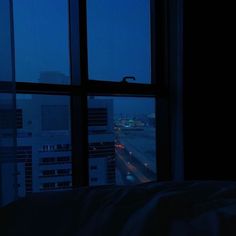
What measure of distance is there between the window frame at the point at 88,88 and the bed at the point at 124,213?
120 centimetres

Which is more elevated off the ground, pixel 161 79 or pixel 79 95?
pixel 161 79

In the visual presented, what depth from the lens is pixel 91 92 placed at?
2477 millimetres

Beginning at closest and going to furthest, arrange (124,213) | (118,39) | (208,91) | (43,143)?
(124,213), (43,143), (118,39), (208,91)

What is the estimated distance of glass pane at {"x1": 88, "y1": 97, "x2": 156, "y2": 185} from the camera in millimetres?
2561

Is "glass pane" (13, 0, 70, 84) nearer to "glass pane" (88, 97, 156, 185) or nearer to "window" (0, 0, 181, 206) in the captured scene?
"window" (0, 0, 181, 206)

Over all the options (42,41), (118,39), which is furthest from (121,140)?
(42,41)

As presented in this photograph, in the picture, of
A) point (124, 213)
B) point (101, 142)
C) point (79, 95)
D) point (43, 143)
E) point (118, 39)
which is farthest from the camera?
point (118, 39)

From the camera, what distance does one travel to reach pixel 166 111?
2902mm

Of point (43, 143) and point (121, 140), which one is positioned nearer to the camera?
point (43, 143)

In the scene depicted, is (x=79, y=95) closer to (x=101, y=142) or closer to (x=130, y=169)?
(x=101, y=142)

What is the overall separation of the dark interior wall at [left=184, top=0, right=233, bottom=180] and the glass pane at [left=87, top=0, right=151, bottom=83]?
318 mm

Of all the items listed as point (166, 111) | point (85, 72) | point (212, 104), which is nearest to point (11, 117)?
point (85, 72)

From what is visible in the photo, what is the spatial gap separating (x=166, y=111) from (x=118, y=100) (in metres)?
0.42

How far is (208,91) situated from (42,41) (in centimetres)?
131
